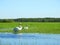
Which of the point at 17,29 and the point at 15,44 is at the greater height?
the point at 15,44

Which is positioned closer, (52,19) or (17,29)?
(17,29)

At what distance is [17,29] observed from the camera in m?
30.6

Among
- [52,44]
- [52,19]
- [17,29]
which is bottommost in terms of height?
[52,19]

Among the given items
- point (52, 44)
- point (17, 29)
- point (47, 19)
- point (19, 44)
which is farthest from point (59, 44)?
point (47, 19)

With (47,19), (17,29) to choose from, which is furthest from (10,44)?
(47,19)

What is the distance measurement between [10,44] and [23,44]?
1.01m

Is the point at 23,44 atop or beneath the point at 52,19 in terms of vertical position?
atop

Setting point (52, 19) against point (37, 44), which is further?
point (52, 19)

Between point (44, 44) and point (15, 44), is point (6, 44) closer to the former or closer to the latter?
point (15, 44)

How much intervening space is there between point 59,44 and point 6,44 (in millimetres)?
4141

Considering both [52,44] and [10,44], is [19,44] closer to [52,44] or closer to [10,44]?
[10,44]

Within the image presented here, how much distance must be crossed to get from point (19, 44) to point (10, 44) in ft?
2.35

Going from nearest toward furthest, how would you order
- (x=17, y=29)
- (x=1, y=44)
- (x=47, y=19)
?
(x=1, y=44) → (x=17, y=29) → (x=47, y=19)

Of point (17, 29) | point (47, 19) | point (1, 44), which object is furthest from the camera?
point (47, 19)
